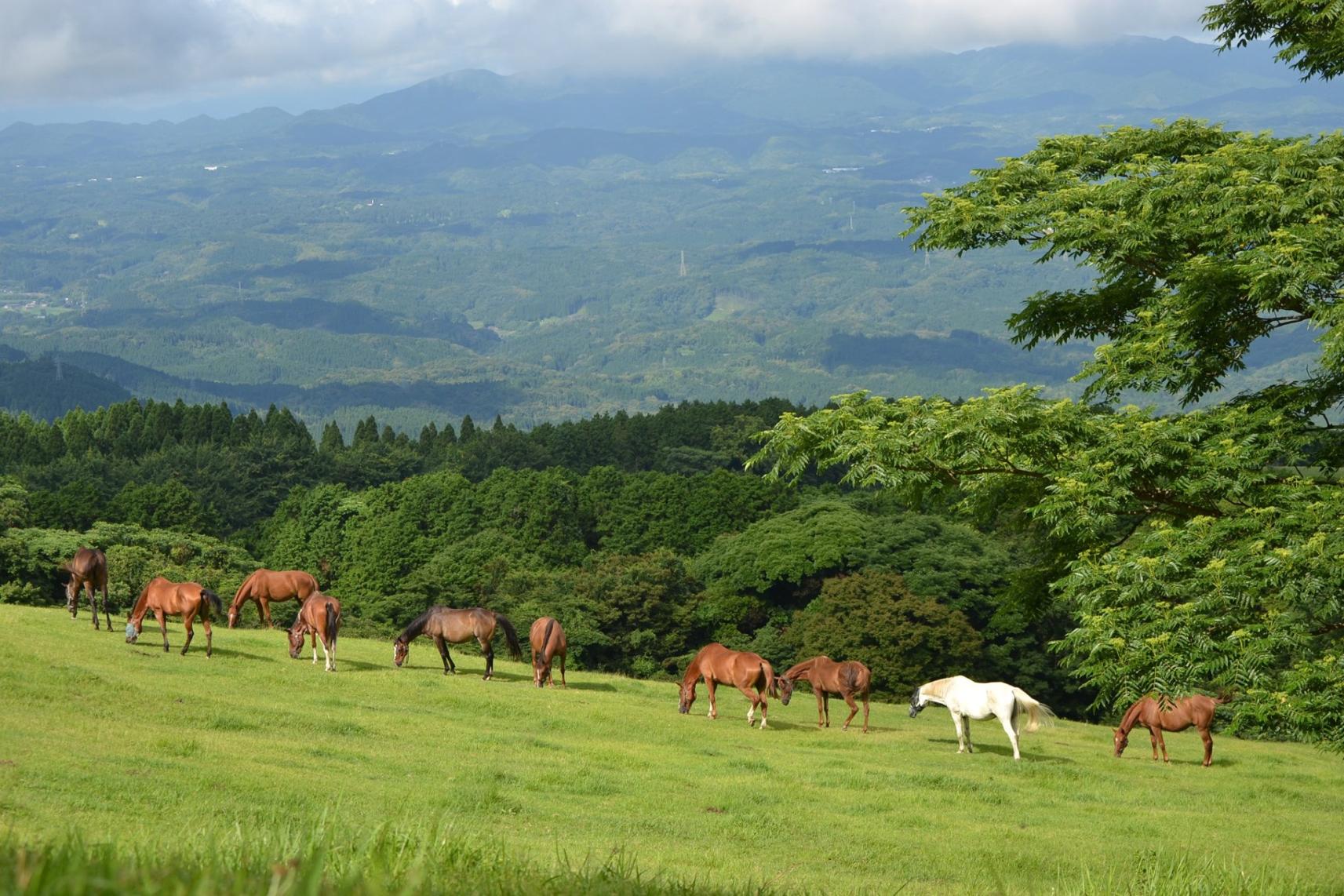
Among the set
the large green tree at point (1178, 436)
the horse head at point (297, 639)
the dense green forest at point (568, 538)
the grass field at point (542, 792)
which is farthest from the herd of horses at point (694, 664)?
the large green tree at point (1178, 436)

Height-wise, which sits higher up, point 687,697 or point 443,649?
point 443,649

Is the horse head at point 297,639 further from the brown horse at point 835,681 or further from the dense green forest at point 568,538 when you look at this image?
the dense green forest at point 568,538

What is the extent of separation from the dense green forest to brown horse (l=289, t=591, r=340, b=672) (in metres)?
13.5

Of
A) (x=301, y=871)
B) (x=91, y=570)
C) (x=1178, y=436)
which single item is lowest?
(x=301, y=871)

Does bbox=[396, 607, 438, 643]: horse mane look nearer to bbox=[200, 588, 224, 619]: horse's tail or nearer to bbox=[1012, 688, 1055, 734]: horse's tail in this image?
bbox=[200, 588, 224, 619]: horse's tail

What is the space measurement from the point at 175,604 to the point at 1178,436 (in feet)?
59.2

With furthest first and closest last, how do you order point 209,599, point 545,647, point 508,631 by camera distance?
point 508,631
point 545,647
point 209,599

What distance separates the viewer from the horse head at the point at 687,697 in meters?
25.3

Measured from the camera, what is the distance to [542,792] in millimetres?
15703

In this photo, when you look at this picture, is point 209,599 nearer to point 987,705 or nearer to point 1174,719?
point 987,705

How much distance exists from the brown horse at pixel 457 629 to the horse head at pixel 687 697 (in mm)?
3658

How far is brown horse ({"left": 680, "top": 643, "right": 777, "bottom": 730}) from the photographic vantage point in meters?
24.5

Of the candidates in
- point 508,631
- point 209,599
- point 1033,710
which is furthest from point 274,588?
point 1033,710

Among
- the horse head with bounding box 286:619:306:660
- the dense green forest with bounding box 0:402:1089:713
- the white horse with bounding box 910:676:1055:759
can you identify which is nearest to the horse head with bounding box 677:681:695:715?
the white horse with bounding box 910:676:1055:759
